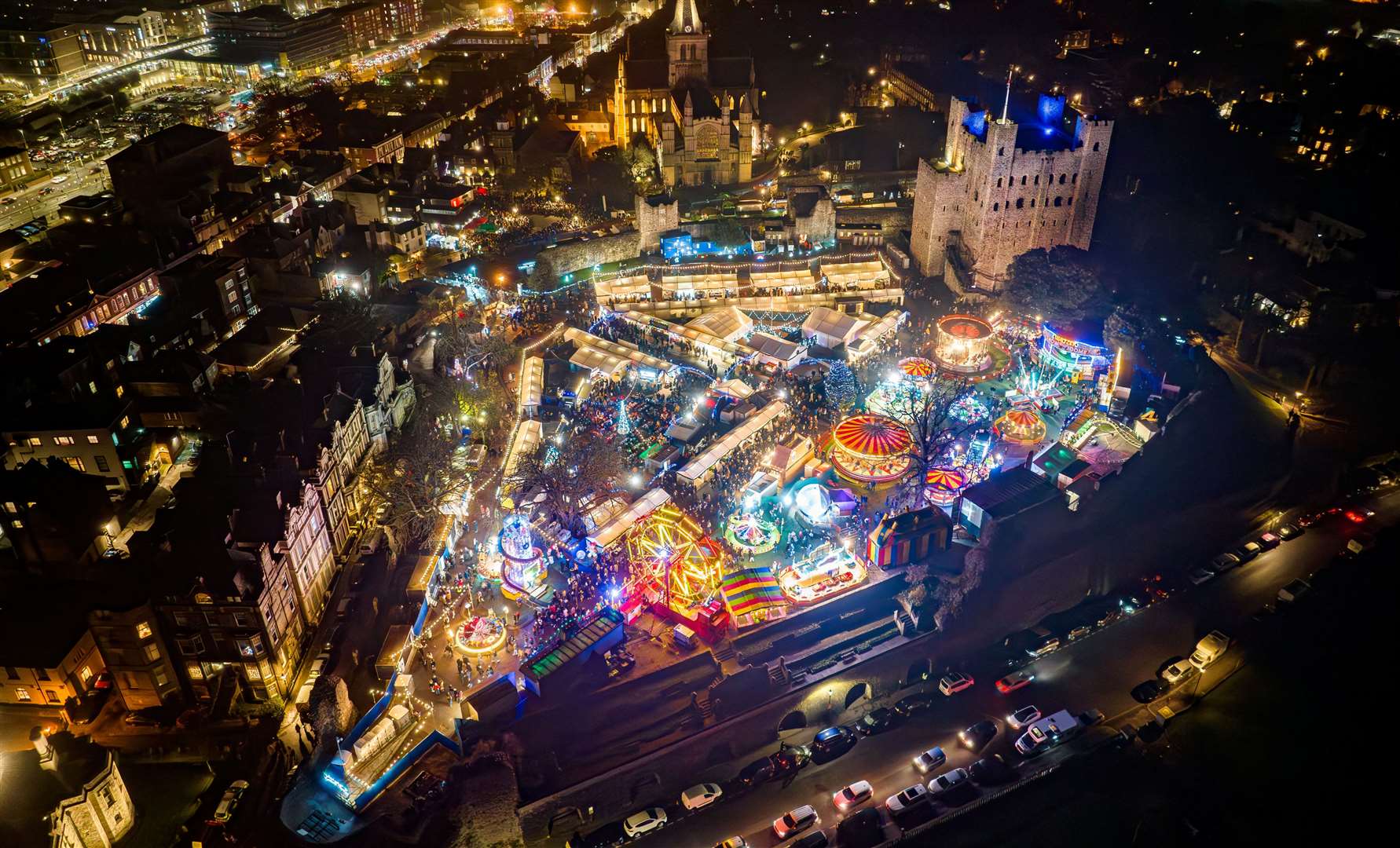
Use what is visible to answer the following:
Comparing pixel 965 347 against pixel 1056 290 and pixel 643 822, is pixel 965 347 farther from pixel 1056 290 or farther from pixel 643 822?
pixel 643 822

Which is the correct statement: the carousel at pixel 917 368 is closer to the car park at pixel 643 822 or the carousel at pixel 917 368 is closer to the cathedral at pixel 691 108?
the cathedral at pixel 691 108

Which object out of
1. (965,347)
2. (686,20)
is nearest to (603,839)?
(965,347)

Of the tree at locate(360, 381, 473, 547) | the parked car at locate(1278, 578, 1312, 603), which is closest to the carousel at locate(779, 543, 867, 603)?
the tree at locate(360, 381, 473, 547)

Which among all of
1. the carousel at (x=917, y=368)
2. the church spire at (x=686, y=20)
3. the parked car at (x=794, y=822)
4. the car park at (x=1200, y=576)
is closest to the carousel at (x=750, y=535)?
the parked car at (x=794, y=822)

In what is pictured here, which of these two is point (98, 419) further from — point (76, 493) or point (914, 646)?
point (914, 646)

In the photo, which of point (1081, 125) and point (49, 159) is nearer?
point (1081, 125)

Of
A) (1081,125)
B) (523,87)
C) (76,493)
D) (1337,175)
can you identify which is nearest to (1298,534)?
(1081,125)

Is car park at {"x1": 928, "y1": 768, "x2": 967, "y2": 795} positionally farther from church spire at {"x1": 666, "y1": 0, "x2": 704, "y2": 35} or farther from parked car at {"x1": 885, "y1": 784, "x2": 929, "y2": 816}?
church spire at {"x1": 666, "y1": 0, "x2": 704, "y2": 35}
